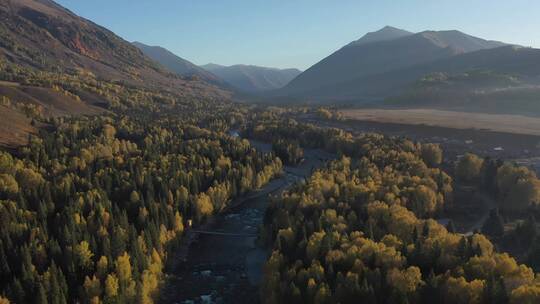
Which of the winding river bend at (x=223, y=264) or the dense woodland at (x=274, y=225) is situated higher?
the dense woodland at (x=274, y=225)

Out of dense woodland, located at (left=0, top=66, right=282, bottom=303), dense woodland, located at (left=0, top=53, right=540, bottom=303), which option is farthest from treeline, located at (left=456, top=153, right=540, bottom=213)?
dense woodland, located at (left=0, top=66, right=282, bottom=303)

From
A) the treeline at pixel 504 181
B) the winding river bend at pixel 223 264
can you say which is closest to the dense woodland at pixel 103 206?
the winding river bend at pixel 223 264

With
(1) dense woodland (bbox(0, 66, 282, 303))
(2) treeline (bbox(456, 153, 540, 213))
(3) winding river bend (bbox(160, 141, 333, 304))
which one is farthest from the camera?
(2) treeline (bbox(456, 153, 540, 213))

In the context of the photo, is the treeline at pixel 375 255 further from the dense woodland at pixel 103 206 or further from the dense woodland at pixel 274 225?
the dense woodland at pixel 103 206

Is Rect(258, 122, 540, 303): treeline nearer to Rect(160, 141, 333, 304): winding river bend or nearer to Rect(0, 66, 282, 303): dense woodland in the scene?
Rect(160, 141, 333, 304): winding river bend

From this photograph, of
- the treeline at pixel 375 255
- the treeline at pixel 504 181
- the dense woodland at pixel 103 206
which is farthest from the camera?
the treeline at pixel 504 181

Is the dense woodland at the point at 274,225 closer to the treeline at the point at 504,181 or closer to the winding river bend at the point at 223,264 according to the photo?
the treeline at the point at 504,181

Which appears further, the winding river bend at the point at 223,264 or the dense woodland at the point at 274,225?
the winding river bend at the point at 223,264

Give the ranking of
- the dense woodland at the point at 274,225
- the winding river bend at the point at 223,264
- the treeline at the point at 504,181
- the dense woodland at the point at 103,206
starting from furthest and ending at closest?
the treeline at the point at 504,181
the winding river bend at the point at 223,264
the dense woodland at the point at 103,206
the dense woodland at the point at 274,225
